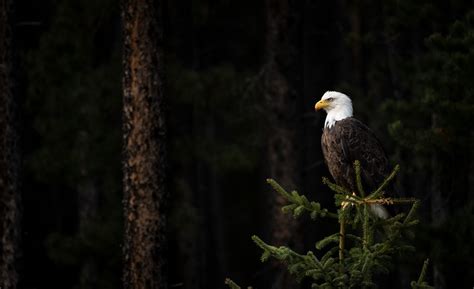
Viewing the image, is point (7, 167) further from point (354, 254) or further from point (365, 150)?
point (354, 254)

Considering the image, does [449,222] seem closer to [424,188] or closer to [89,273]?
[424,188]

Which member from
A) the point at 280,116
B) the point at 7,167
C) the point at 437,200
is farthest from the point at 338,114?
the point at 7,167

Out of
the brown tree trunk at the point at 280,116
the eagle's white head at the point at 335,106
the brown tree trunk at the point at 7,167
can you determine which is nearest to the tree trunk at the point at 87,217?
the brown tree trunk at the point at 7,167

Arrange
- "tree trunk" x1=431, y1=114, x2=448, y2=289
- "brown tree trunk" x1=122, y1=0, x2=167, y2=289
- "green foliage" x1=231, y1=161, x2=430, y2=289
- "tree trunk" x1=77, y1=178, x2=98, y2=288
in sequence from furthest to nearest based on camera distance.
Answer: "tree trunk" x1=77, y1=178, x2=98, y2=288
"tree trunk" x1=431, y1=114, x2=448, y2=289
"brown tree trunk" x1=122, y1=0, x2=167, y2=289
"green foliage" x1=231, y1=161, x2=430, y2=289

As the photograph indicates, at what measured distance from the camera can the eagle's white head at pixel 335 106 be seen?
869cm

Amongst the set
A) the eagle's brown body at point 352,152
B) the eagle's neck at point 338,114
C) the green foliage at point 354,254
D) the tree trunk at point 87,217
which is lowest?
the tree trunk at point 87,217

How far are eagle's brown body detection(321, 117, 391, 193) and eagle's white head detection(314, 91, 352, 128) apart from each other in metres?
0.11

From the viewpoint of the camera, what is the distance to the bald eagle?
841 cm

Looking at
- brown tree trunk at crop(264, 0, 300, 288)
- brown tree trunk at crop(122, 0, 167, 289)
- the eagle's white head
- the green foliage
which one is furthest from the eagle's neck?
the green foliage

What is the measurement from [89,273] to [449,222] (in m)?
6.65

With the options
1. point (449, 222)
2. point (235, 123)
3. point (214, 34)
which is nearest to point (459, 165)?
point (449, 222)

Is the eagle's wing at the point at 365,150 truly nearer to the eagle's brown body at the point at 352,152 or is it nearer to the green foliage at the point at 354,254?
the eagle's brown body at the point at 352,152

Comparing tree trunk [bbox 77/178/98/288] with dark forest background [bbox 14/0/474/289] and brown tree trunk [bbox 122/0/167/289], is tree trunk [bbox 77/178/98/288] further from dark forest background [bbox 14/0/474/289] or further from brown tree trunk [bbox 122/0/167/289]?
brown tree trunk [bbox 122/0/167/289]

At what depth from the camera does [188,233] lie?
15.3 meters
